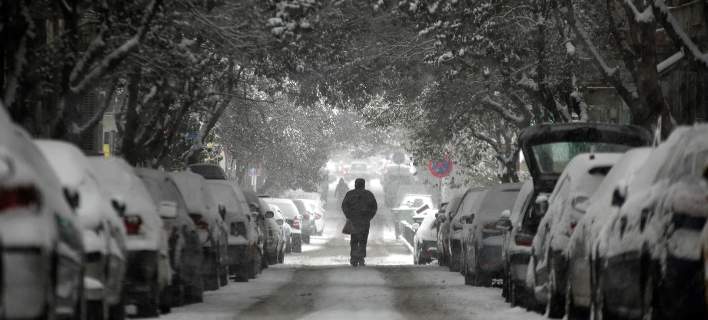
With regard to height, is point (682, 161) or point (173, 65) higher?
point (173, 65)

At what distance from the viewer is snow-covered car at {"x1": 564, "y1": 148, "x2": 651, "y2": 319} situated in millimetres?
13312

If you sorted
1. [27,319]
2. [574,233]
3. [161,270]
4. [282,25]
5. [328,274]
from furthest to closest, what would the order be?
[328,274], [282,25], [161,270], [574,233], [27,319]

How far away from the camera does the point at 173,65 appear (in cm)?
2577

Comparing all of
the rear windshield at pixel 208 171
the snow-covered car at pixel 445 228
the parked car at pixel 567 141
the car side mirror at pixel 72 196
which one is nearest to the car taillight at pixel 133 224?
the car side mirror at pixel 72 196

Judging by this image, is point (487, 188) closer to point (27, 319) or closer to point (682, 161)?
point (682, 161)

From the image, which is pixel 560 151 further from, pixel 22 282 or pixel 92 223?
pixel 22 282

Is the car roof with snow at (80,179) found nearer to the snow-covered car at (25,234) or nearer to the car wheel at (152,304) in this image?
the car wheel at (152,304)

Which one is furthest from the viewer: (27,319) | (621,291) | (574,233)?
(574,233)

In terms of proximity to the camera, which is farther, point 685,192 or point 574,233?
point 574,233

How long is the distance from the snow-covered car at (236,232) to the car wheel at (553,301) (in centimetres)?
954

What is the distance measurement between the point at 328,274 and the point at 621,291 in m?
15.8

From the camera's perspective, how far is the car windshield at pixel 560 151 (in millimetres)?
23578

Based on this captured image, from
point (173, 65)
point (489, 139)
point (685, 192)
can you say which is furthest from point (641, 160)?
point (489, 139)

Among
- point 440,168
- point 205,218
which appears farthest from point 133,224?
point 440,168
